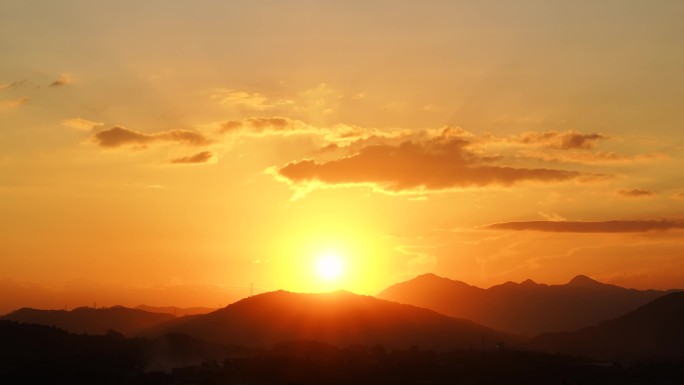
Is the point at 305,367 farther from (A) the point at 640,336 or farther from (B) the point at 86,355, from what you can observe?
(A) the point at 640,336

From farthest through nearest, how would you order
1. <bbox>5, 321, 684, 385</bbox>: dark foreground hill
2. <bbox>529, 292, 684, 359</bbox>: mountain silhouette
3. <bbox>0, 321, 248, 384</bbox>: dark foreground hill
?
<bbox>529, 292, 684, 359</bbox>: mountain silhouette
<bbox>5, 321, 684, 385</bbox>: dark foreground hill
<bbox>0, 321, 248, 384</bbox>: dark foreground hill

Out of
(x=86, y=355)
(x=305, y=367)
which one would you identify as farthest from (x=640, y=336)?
(x=86, y=355)

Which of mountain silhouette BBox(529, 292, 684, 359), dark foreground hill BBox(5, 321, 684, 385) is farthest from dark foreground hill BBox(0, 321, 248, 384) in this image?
mountain silhouette BBox(529, 292, 684, 359)

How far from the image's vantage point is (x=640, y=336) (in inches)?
7352

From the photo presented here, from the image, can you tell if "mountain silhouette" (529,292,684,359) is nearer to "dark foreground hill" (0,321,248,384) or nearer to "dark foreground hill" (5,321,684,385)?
"dark foreground hill" (5,321,684,385)

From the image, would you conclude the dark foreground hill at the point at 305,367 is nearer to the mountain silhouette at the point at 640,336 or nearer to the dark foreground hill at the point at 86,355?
the dark foreground hill at the point at 86,355

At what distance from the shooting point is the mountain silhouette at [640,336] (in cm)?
17838

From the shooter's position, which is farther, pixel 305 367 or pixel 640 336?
pixel 640 336

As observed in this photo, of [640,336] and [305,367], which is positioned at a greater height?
[640,336]

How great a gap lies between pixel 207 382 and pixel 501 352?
183 ft

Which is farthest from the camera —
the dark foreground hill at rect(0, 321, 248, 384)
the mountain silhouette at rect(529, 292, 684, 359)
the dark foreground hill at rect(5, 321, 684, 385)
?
the mountain silhouette at rect(529, 292, 684, 359)

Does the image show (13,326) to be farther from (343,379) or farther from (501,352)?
(501,352)

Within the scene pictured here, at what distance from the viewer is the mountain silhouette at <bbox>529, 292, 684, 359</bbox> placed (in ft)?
585

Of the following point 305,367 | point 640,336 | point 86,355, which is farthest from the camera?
point 640,336
